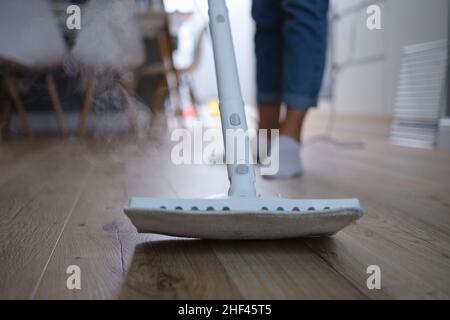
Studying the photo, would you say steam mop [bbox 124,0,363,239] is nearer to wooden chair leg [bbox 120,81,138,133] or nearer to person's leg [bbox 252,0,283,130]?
person's leg [bbox 252,0,283,130]

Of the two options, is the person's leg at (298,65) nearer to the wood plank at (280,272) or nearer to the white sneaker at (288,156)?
the white sneaker at (288,156)

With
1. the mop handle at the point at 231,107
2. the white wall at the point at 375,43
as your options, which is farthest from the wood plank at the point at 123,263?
the white wall at the point at 375,43

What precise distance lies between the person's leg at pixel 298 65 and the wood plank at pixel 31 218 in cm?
49

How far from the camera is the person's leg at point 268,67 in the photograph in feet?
4.54

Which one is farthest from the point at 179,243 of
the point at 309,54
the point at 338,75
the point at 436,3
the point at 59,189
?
the point at 338,75

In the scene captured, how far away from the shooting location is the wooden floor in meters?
0.49

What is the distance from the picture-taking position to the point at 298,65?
1.23 metres

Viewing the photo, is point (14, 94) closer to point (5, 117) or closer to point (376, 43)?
point (5, 117)

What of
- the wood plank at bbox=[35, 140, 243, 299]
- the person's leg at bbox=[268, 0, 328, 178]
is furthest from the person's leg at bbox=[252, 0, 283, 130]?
the wood plank at bbox=[35, 140, 243, 299]

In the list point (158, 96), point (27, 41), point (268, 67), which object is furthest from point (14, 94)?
point (268, 67)

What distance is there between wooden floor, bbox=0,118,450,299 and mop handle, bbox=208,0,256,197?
10cm
